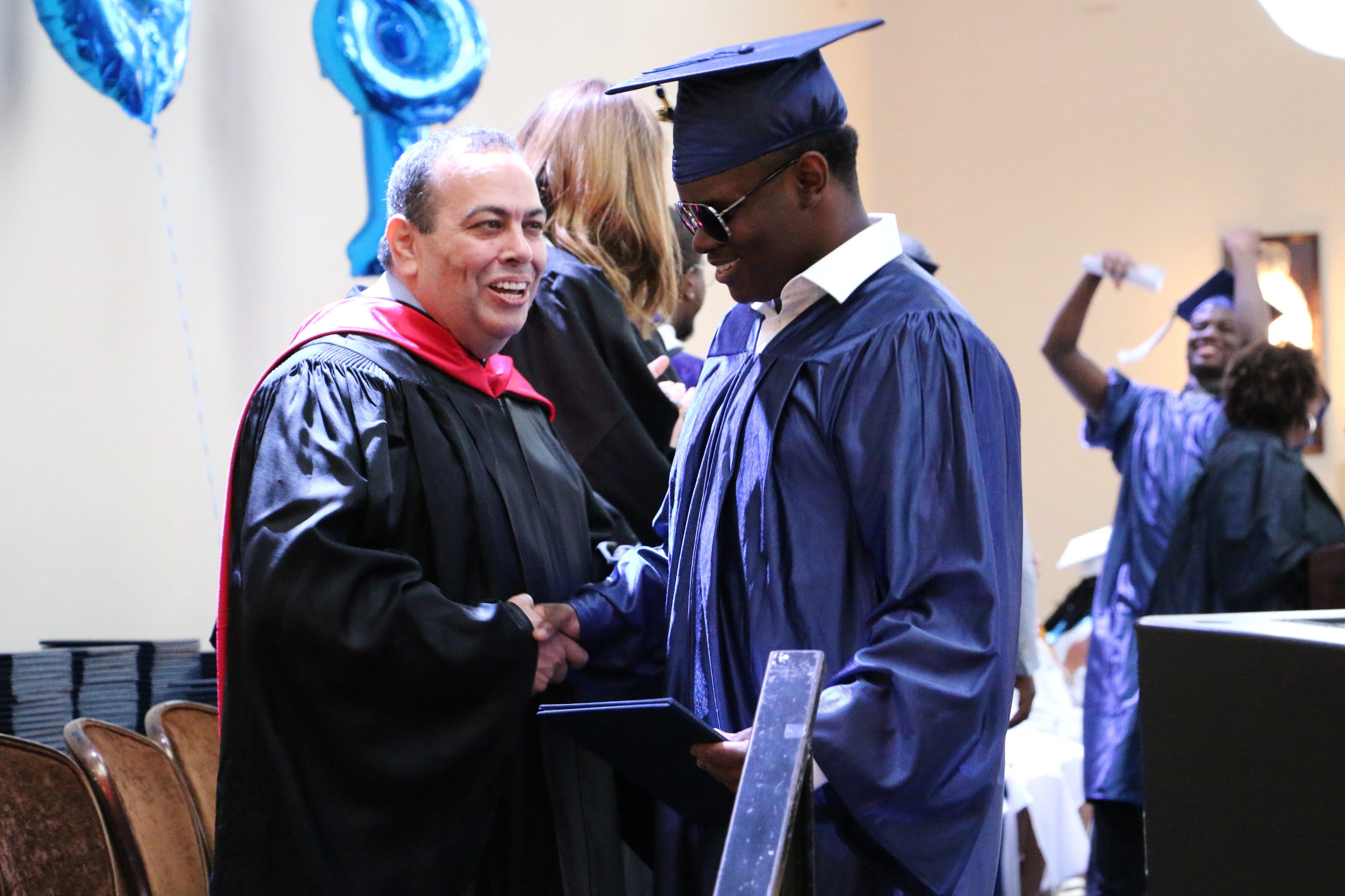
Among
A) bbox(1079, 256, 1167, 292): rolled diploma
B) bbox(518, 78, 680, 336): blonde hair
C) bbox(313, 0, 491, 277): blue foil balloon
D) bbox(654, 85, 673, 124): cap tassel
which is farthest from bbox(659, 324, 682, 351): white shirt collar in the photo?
bbox(1079, 256, 1167, 292): rolled diploma

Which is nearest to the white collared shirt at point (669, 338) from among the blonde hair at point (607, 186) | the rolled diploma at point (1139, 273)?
the blonde hair at point (607, 186)

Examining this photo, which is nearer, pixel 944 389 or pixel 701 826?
pixel 944 389

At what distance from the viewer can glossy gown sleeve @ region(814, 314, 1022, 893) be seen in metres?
1.67

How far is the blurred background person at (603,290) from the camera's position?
108 inches

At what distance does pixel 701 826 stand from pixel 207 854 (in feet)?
3.88

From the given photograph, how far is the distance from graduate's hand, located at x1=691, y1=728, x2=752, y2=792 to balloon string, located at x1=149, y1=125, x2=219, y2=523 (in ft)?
6.68

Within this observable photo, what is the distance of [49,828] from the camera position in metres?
2.29

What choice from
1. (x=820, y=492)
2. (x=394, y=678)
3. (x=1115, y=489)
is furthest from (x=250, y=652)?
(x=1115, y=489)

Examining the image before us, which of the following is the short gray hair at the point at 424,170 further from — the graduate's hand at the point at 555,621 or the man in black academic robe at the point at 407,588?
the graduate's hand at the point at 555,621

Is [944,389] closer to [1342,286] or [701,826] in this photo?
[701,826]

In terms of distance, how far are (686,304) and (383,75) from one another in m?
1.08

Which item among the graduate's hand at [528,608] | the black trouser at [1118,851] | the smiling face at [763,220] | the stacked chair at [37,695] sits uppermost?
the smiling face at [763,220]

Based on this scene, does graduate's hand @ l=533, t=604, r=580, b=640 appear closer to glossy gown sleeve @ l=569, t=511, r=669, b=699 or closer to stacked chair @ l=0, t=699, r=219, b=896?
glossy gown sleeve @ l=569, t=511, r=669, b=699

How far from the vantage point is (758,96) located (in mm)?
1905
